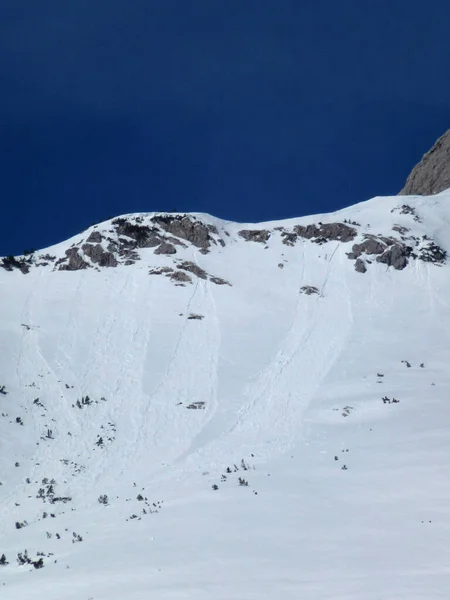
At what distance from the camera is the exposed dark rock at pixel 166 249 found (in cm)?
4891

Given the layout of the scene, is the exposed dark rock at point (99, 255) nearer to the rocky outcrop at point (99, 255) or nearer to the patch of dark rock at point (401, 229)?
the rocky outcrop at point (99, 255)

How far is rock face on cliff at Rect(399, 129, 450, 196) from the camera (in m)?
73.9

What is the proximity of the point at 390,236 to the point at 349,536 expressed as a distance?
39146 millimetres

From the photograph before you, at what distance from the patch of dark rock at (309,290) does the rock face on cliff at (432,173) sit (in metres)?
33.5

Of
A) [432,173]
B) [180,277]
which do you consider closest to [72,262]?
[180,277]

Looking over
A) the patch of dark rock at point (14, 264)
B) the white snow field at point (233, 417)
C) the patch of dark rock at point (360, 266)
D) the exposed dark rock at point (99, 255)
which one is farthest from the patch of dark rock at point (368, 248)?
the patch of dark rock at point (14, 264)

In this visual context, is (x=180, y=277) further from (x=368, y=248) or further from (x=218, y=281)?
(x=368, y=248)

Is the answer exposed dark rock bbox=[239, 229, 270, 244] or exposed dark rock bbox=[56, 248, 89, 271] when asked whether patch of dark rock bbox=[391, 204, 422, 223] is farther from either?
exposed dark rock bbox=[56, 248, 89, 271]

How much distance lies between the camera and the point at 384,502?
55.0ft

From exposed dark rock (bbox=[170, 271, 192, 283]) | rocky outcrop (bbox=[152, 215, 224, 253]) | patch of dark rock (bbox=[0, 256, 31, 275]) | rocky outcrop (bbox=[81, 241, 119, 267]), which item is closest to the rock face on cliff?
rocky outcrop (bbox=[152, 215, 224, 253])

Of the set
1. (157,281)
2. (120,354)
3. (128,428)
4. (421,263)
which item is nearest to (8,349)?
(120,354)

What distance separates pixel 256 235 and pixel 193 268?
329 inches

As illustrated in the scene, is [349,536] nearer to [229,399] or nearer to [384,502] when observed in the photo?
[384,502]

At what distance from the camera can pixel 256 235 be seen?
175 feet
